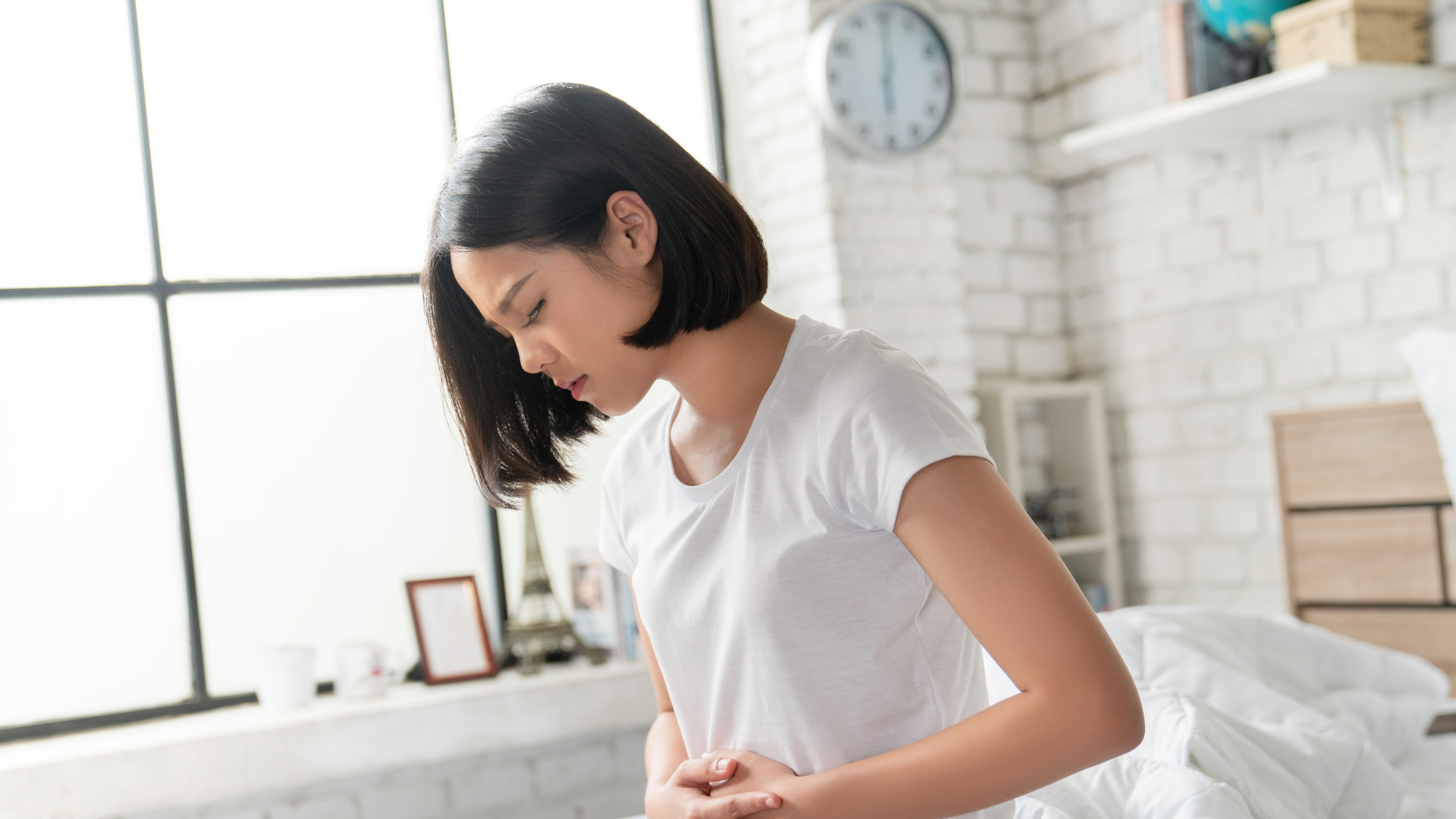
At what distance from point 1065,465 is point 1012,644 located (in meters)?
2.49

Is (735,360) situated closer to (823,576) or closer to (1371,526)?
(823,576)

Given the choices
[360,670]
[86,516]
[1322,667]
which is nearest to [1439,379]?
[1322,667]

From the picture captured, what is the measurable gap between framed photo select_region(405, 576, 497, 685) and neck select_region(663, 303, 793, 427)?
1686 mm

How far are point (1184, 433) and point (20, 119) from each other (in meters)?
2.66

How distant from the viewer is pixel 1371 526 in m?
2.39

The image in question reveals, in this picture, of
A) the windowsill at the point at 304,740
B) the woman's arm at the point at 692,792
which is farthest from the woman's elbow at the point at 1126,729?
the windowsill at the point at 304,740

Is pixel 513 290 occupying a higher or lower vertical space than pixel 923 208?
lower

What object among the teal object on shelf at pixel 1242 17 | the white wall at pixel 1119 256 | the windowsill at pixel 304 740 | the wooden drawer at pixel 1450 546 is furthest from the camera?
the white wall at pixel 1119 256

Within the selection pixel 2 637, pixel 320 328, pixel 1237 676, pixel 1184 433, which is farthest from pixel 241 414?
pixel 1184 433

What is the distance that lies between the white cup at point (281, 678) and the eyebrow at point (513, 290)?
5.42 feet

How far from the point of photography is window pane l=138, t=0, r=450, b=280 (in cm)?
255

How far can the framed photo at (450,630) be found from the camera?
8.27ft

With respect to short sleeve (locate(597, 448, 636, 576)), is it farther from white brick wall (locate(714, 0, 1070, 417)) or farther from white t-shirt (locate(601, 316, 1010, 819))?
white brick wall (locate(714, 0, 1070, 417))

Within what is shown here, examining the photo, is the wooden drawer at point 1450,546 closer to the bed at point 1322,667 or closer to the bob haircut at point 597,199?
the bed at point 1322,667
